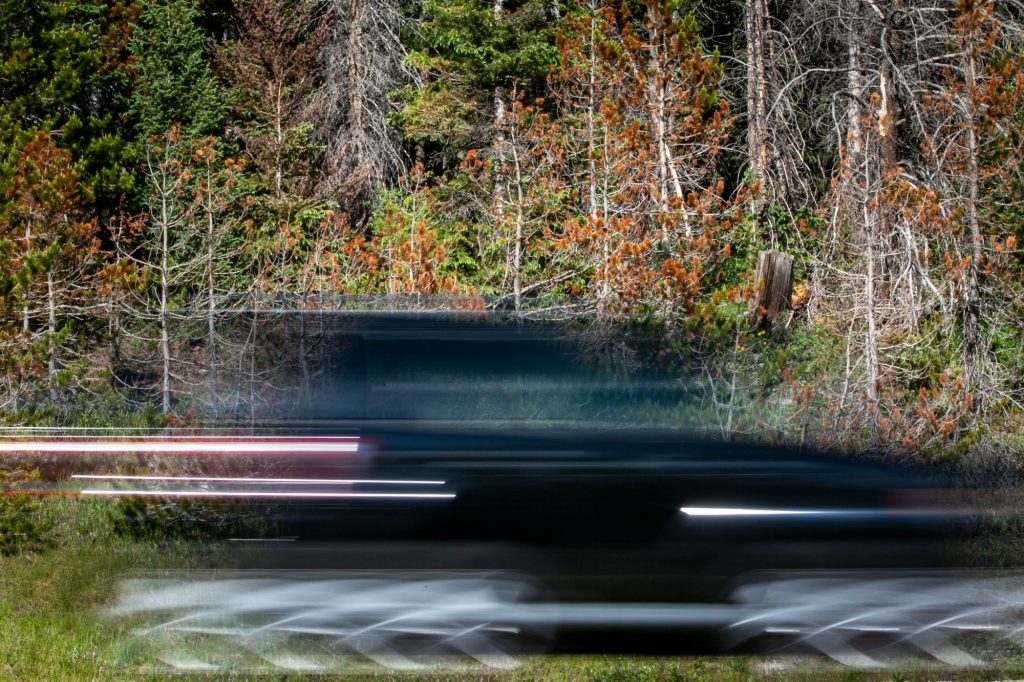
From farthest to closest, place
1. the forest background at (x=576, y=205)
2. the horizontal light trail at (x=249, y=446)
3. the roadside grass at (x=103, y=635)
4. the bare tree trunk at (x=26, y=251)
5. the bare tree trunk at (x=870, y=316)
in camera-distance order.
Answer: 1. the bare tree trunk at (x=870, y=316)
2. the bare tree trunk at (x=26, y=251)
3. the forest background at (x=576, y=205)
4. the roadside grass at (x=103, y=635)
5. the horizontal light trail at (x=249, y=446)

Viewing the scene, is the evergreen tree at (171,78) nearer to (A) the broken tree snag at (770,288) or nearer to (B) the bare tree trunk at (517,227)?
(B) the bare tree trunk at (517,227)

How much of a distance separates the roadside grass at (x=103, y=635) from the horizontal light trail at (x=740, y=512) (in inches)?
27.7

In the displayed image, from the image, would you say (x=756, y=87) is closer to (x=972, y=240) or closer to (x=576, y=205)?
(x=576, y=205)

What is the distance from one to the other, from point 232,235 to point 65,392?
839 cm

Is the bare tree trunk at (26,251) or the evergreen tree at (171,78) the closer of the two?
the bare tree trunk at (26,251)

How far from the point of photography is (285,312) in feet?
17.6

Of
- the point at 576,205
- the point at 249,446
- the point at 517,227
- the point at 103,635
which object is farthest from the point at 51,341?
the point at 576,205

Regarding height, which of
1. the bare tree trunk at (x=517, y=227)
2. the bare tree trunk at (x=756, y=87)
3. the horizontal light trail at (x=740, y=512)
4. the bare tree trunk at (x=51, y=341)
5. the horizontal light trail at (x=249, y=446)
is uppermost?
the bare tree trunk at (x=756, y=87)

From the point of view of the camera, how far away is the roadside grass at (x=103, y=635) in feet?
15.5

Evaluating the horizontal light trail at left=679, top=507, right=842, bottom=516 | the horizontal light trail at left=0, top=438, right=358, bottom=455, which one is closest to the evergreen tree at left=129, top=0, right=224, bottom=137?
the horizontal light trail at left=0, top=438, right=358, bottom=455

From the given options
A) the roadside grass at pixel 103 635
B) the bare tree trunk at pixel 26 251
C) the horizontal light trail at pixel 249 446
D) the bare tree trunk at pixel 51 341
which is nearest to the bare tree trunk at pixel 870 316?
the roadside grass at pixel 103 635

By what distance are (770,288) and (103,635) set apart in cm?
749

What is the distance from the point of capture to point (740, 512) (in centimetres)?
414

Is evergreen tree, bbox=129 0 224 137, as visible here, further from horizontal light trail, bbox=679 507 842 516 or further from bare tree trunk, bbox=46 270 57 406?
horizontal light trail, bbox=679 507 842 516
